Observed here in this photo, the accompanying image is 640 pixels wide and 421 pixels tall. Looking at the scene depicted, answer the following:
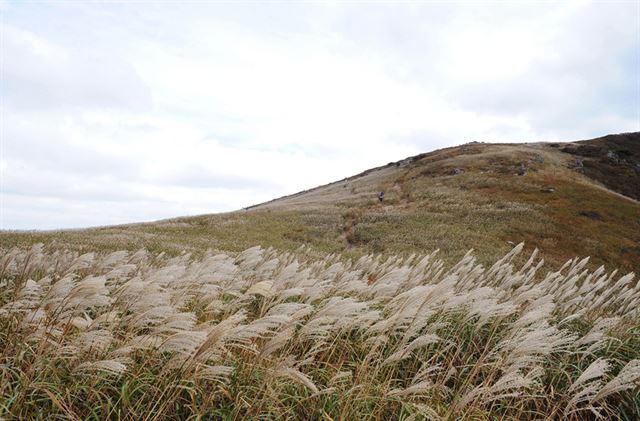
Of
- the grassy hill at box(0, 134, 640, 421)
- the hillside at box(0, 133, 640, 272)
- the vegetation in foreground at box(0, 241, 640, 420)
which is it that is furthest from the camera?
the hillside at box(0, 133, 640, 272)

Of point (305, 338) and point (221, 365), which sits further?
point (305, 338)

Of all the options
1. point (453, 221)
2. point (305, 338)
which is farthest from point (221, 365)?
point (453, 221)

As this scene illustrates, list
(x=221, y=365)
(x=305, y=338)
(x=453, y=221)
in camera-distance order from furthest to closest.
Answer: (x=453, y=221) < (x=305, y=338) < (x=221, y=365)

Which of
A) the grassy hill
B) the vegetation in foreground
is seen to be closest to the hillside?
the grassy hill

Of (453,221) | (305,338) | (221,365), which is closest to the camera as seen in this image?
(221,365)

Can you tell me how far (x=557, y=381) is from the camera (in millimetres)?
6480

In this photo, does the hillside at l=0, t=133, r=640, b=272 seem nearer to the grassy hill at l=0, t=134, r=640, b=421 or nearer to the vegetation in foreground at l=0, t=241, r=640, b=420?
the grassy hill at l=0, t=134, r=640, b=421

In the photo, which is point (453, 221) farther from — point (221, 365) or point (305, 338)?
point (221, 365)

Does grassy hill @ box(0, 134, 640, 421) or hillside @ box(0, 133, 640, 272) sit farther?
hillside @ box(0, 133, 640, 272)

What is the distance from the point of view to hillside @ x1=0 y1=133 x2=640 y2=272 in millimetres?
38562

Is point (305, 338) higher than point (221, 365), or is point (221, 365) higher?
point (221, 365)

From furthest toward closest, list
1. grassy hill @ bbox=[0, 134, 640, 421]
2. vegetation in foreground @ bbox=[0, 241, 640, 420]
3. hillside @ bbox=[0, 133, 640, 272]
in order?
hillside @ bbox=[0, 133, 640, 272] < grassy hill @ bbox=[0, 134, 640, 421] < vegetation in foreground @ bbox=[0, 241, 640, 420]

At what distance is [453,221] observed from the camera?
168 ft

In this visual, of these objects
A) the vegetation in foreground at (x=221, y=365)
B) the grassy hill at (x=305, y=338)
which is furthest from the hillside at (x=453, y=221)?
the vegetation in foreground at (x=221, y=365)
